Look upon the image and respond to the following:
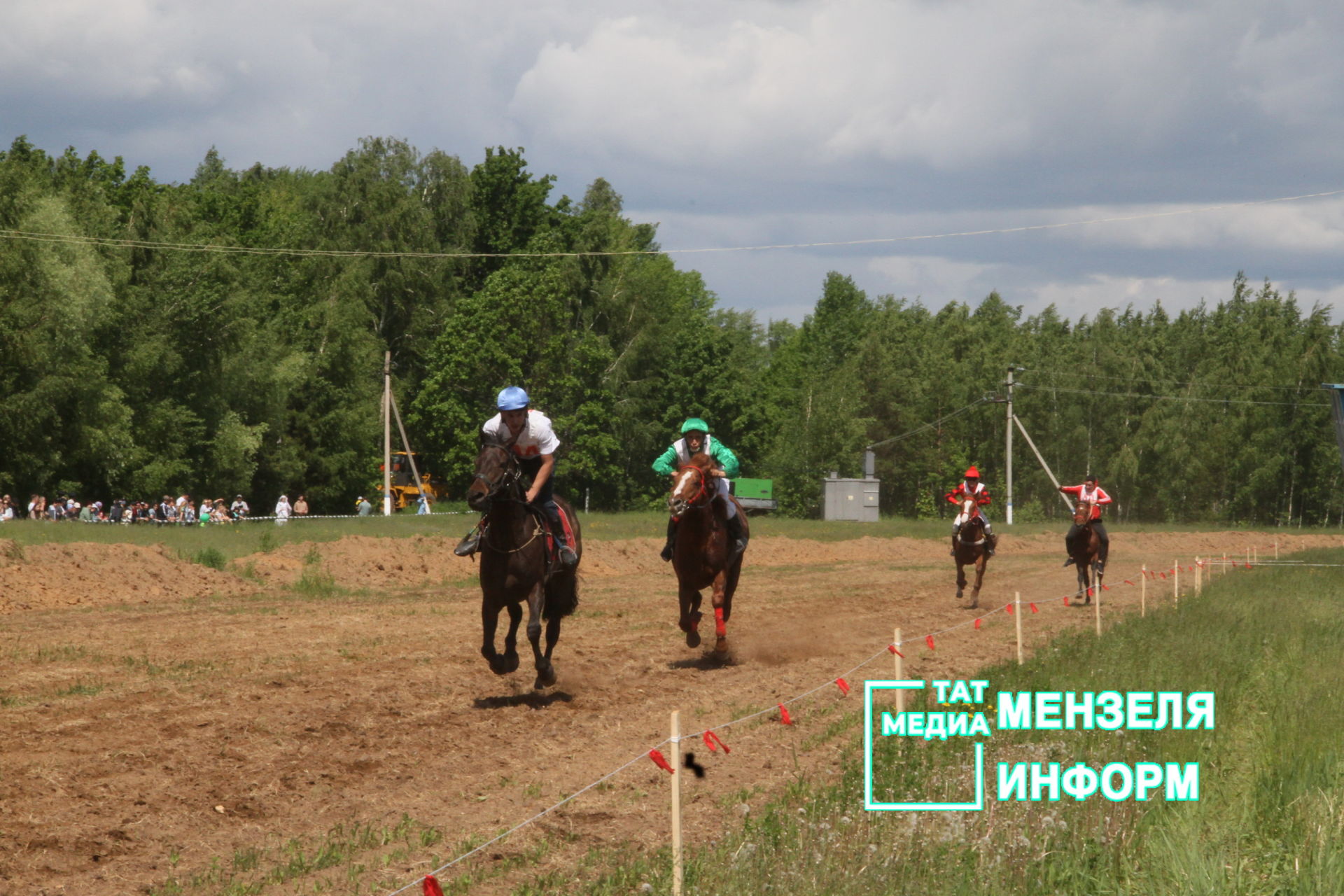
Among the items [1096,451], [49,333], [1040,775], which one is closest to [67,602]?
[1040,775]

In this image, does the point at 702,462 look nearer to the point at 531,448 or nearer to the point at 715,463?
the point at 715,463

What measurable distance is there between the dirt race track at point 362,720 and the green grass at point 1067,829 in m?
0.61

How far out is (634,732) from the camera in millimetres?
10781

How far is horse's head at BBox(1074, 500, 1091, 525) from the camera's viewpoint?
2530 centimetres

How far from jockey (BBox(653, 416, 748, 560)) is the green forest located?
40930 millimetres

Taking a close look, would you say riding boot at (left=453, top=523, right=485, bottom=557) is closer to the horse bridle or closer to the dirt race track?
the dirt race track

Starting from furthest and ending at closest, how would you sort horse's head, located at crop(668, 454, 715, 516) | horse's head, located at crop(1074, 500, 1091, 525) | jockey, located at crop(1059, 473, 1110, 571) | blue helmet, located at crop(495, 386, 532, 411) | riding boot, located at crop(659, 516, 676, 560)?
jockey, located at crop(1059, 473, 1110, 571) → horse's head, located at crop(1074, 500, 1091, 525) → riding boot, located at crop(659, 516, 676, 560) → horse's head, located at crop(668, 454, 715, 516) → blue helmet, located at crop(495, 386, 532, 411)

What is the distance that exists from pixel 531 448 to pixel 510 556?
0.99 meters

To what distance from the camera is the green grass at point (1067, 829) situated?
22.4 ft

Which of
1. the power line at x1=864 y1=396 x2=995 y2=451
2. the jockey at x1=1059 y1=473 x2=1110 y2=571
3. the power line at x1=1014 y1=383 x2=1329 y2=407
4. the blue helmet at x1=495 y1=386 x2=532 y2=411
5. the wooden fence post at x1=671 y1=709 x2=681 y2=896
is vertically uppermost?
the power line at x1=1014 y1=383 x2=1329 y2=407

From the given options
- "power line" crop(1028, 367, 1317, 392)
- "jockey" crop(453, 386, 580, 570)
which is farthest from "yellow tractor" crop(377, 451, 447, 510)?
"jockey" crop(453, 386, 580, 570)

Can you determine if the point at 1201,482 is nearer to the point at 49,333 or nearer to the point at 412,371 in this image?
the point at 412,371

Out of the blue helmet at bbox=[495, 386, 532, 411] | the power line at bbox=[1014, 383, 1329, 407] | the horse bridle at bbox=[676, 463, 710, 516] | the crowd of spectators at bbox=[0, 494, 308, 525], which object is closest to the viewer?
the blue helmet at bbox=[495, 386, 532, 411]

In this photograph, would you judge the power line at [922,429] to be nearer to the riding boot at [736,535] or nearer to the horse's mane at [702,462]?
the riding boot at [736,535]
